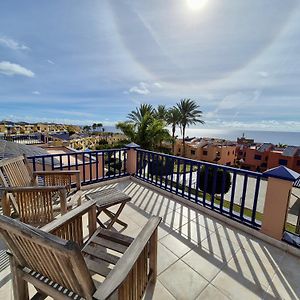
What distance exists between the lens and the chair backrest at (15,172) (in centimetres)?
237

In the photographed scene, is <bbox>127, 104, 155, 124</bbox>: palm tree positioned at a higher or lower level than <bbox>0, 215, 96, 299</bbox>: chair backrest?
higher

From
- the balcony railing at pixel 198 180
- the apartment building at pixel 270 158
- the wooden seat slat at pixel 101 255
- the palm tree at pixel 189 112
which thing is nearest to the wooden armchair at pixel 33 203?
the wooden seat slat at pixel 101 255

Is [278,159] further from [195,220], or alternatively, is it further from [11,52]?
[11,52]

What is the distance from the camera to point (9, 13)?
3787 mm

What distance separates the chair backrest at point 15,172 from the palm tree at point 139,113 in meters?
9.45

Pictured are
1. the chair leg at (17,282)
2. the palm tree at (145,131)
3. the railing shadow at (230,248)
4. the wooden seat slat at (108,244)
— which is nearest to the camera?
the chair leg at (17,282)

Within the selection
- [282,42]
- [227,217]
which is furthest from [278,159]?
[227,217]

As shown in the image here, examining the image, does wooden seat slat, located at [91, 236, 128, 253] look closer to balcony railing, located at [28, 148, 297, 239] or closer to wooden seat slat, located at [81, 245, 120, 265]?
wooden seat slat, located at [81, 245, 120, 265]

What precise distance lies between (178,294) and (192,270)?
355 millimetres

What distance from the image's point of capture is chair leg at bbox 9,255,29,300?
118 cm

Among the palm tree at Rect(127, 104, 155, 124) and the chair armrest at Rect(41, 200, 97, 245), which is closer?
the chair armrest at Rect(41, 200, 97, 245)

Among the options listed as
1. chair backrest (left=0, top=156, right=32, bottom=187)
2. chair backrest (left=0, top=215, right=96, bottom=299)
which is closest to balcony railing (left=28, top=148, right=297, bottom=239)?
chair backrest (left=0, top=156, right=32, bottom=187)

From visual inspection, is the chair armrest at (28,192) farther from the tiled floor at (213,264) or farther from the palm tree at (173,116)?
the palm tree at (173,116)

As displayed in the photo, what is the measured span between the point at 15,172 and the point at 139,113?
1077 centimetres
